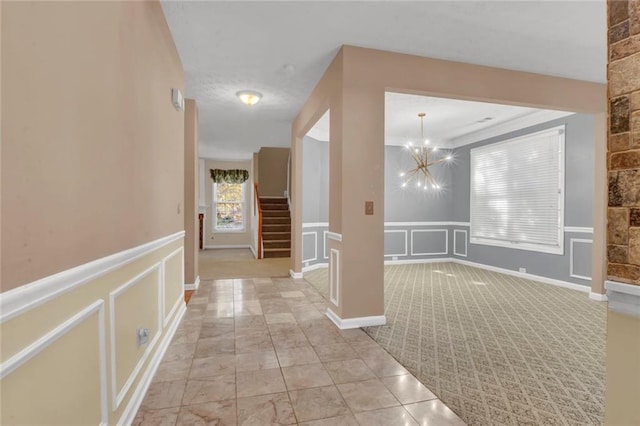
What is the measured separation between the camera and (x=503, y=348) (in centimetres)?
262

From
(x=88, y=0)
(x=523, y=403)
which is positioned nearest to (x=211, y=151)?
(x=88, y=0)

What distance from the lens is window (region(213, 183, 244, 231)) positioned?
33.0 ft

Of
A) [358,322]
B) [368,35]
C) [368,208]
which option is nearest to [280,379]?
[358,322]

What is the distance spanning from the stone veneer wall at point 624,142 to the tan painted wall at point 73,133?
1.75 meters

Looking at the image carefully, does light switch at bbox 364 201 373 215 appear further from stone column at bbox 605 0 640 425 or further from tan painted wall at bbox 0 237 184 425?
stone column at bbox 605 0 640 425

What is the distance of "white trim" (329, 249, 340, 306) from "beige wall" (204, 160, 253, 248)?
22.3 feet

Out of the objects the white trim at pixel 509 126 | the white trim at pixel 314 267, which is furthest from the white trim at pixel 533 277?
the white trim at pixel 314 267

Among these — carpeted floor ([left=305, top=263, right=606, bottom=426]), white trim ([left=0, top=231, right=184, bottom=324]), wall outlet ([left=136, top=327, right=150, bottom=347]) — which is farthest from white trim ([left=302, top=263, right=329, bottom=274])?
white trim ([left=0, top=231, right=184, bottom=324])

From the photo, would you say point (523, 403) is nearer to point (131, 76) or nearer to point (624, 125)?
point (624, 125)

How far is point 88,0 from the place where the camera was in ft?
4.17

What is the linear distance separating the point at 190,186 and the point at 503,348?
13.6 feet

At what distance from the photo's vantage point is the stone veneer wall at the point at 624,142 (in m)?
0.97

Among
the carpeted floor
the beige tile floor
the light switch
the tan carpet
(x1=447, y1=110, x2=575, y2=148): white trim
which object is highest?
(x1=447, y1=110, x2=575, y2=148): white trim

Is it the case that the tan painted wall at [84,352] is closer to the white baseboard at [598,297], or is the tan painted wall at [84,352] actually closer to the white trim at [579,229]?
the white baseboard at [598,297]
